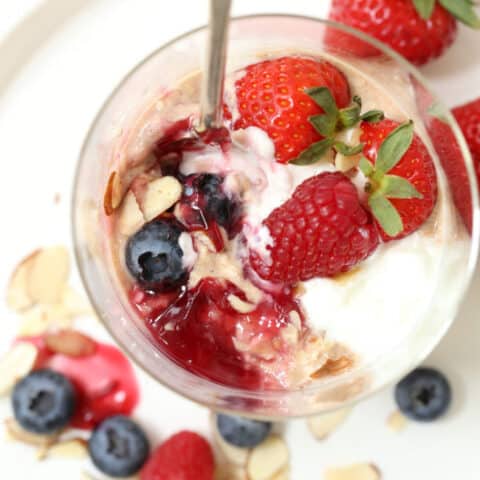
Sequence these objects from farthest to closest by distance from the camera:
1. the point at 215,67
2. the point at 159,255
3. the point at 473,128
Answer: the point at 473,128 → the point at 159,255 → the point at 215,67

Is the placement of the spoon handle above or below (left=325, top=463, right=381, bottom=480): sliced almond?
above

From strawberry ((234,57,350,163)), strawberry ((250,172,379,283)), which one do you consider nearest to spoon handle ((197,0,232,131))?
strawberry ((234,57,350,163))

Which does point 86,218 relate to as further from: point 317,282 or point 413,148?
point 413,148

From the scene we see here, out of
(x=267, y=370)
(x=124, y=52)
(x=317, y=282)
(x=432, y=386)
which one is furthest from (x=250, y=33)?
(x=432, y=386)

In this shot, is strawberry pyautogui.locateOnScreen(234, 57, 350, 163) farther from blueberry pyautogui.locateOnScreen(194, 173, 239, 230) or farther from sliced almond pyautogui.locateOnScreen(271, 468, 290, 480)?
sliced almond pyautogui.locateOnScreen(271, 468, 290, 480)

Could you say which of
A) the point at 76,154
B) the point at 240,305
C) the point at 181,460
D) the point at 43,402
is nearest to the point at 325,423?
the point at 181,460

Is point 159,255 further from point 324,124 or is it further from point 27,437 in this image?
point 27,437
